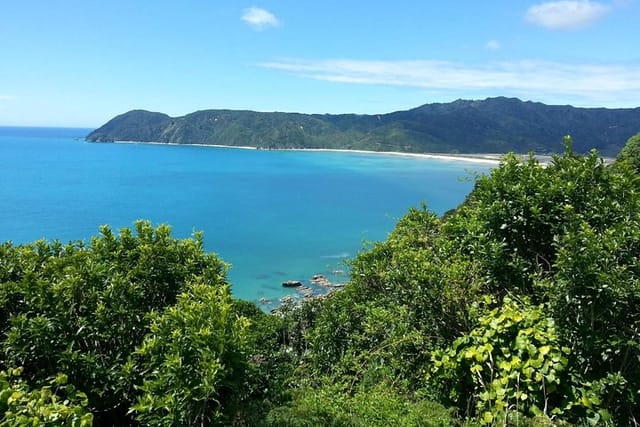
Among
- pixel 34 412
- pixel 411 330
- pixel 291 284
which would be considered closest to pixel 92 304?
pixel 34 412

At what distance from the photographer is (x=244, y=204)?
266 ft

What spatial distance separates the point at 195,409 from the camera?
4.14m

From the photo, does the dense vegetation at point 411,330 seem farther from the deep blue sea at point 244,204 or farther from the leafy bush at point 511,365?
the deep blue sea at point 244,204

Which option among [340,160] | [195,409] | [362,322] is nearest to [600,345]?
[195,409]

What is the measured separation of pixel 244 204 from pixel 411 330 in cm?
7634

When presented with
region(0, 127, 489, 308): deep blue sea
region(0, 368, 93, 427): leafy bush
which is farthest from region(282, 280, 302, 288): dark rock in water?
region(0, 368, 93, 427): leafy bush

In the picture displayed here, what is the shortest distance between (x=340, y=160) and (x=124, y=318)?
168154 mm

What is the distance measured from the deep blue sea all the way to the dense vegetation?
9.98 meters

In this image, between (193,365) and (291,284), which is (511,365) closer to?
(193,365)

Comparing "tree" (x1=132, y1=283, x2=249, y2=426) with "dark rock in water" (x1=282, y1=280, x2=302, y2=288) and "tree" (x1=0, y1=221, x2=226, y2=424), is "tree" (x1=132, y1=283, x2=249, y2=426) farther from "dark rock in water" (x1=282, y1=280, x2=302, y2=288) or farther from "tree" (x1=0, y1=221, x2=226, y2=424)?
"dark rock in water" (x1=282, y1=280, x2=302, y2=288)

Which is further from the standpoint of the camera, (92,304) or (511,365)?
(92,304)

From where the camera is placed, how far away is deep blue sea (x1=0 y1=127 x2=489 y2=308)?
4934cm

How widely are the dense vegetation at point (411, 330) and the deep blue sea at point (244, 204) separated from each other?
9.98 m

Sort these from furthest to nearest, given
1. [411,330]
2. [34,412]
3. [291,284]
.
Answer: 1. [291,284]
2. [411,330]
3. [34,412]
